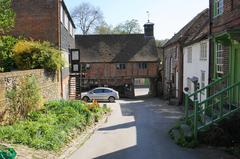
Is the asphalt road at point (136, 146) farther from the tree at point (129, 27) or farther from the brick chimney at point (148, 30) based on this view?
the tree at point (129, 27)

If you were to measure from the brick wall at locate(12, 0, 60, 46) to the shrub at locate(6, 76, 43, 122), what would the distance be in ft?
32.0

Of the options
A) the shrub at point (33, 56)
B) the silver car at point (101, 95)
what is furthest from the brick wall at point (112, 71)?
the shrub at point (33, 56)

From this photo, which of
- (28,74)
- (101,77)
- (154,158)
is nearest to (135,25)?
(101,77)

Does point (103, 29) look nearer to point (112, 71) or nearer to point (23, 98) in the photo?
point (112, 71)

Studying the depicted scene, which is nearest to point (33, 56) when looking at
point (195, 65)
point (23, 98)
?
point (23, 98)

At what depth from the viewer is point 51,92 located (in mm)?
23016

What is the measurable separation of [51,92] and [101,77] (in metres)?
27.9

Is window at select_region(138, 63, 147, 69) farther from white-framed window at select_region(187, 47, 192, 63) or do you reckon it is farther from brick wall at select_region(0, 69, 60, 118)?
brick wall at select_region(0, 69, 60, 118)

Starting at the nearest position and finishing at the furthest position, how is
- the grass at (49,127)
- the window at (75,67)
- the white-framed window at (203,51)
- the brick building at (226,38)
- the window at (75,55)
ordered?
1. the grass at (49,127)
2. the brick building at (226,38)
3. the white-framed window at (203,51)
4. the window at (75,55)
5. the window at (75,67)

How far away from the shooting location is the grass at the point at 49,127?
12.0m

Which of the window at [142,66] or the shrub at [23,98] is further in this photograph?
the window at [142,66]

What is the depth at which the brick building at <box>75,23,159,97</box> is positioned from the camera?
167ft

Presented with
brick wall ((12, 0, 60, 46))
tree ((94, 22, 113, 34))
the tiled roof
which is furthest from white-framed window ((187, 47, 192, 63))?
tree ((94, 22, 113, 34))

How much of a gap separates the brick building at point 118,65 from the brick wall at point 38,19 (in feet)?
76.7
